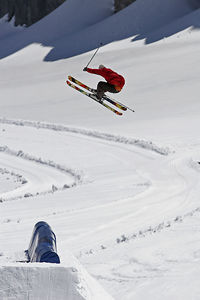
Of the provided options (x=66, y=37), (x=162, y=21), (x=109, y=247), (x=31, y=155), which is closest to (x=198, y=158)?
(x=31, y=155)

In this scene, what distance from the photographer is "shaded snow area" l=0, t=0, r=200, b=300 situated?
359 inches

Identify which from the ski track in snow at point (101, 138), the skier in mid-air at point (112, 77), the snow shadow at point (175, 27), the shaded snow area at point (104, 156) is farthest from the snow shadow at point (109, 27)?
the skier in mid-air at point (112, 77)

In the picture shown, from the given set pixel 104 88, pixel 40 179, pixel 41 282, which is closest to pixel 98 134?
pixel 40 179

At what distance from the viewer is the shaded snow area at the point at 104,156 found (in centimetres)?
913

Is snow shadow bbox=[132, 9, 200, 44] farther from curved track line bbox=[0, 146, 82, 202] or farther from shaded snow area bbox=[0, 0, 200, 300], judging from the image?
curved track line bbox=[0, 146, 82, 202]

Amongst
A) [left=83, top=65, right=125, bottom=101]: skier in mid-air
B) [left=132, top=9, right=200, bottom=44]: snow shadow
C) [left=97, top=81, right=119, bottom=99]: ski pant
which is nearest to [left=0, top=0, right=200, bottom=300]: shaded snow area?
[left=132, top=9, right=200, bottom=44]: snow shadow

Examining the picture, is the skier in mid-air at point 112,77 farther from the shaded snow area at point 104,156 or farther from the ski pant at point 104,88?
the shaded snow area at point 104,156

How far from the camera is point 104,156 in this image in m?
27.4

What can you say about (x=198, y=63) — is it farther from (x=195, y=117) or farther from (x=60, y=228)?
(x=60, y=228)

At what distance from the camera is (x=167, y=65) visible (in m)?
45.7

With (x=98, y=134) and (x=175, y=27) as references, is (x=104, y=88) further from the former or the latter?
(x=175, y=27)

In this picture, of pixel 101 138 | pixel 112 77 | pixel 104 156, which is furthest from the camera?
pixel 101 138

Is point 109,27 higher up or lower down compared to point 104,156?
higher up

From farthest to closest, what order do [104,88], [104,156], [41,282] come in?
1. [104,156]
2. [104,88]
3. [41,282]
